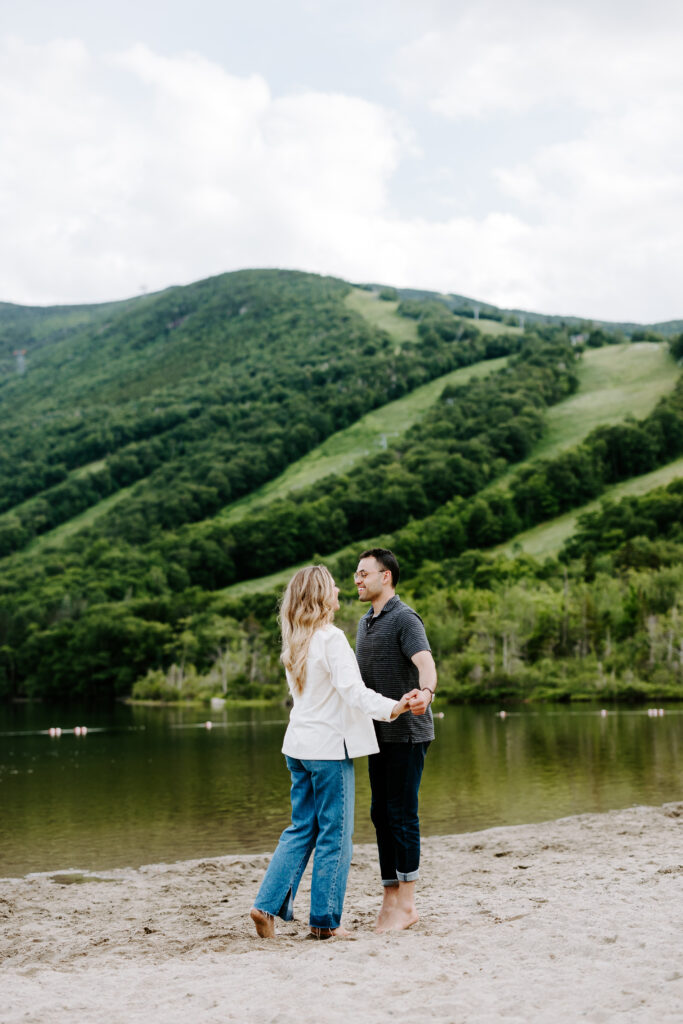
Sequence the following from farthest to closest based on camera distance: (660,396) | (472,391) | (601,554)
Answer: (472,391)
(660,396)
(601,554)

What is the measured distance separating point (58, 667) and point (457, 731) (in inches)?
3197

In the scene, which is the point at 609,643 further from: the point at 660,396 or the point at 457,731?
the point at 660,396

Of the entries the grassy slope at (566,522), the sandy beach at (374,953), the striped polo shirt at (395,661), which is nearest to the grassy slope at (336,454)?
the grassy slope at (566,522)

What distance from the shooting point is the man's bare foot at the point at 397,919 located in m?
8.13

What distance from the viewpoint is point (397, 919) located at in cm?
816

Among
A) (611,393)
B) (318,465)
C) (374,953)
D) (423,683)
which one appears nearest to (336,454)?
(318,465)

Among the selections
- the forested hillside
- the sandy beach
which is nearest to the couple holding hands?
the sandy beach

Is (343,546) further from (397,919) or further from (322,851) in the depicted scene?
(322,851)

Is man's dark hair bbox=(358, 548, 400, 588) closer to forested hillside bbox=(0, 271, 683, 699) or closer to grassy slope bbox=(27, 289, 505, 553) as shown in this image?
forested hillside bbox=(0, 271, 683, 699)

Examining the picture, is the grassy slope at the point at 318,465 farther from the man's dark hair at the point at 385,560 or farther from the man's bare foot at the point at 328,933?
the man's bare foot at the point at 328,933

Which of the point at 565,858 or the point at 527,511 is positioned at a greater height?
the point at 527,511

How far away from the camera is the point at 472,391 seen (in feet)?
615

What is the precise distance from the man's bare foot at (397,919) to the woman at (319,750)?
44 centimetres

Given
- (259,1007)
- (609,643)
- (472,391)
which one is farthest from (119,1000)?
(472,391)
